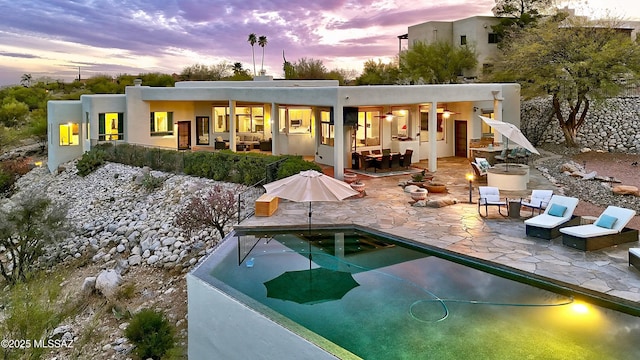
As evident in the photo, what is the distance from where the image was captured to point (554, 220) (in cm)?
1137

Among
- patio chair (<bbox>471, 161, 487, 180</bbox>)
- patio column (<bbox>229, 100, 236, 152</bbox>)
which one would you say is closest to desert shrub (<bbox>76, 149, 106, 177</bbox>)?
patio column (<bbox>229, 100, 236, 152</bbox>)

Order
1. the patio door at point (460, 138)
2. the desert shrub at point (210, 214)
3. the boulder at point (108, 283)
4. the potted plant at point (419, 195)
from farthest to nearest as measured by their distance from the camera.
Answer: the patio door at point (460, 138) → the potted plant at point (419, 195) → the desert shrub at point (210, 214) → the boulder at point (108, 283)

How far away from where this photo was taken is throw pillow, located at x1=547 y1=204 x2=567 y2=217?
11.6 metres

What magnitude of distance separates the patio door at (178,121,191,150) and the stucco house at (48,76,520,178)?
6 cm

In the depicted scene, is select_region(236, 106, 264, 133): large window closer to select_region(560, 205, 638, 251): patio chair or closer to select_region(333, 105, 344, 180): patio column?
select_region(333, 105, 344, 180): patio column

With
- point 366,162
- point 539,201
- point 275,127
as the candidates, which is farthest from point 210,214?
point 539,201

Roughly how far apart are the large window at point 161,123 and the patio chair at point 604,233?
81.3 feet

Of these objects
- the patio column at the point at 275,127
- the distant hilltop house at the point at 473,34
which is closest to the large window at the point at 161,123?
the patio column at the point at 275,127

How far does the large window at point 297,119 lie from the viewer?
2381 centimetres

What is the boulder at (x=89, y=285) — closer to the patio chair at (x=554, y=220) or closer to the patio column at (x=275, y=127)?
the patio column at (x=275, y=127)

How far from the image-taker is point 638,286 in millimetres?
8414

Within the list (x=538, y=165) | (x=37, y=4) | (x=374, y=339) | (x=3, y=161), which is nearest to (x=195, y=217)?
(x=374, y=339)

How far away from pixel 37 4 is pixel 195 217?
112ft

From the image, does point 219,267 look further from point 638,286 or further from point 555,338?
point 638,286
